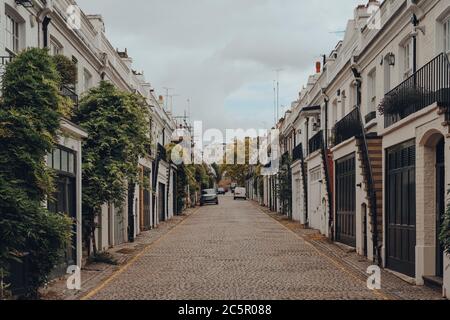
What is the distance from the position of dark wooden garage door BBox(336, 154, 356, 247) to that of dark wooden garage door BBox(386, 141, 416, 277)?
162 inches

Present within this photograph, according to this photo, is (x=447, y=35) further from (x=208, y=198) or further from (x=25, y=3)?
(x=208, y=198)

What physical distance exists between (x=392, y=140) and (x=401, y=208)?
1.73 meters

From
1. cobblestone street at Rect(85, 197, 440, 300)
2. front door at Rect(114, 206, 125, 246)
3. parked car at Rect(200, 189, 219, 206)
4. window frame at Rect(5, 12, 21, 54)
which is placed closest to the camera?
cobblestone street at Rect(85, 197, 440, 300)

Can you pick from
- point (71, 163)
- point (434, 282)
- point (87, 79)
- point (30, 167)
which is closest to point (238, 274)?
point (434, 282)

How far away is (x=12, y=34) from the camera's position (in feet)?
48.5

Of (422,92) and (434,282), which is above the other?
(422,92)

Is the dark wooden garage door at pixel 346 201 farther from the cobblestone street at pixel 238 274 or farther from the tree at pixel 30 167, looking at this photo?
the tree at pixel 30 167

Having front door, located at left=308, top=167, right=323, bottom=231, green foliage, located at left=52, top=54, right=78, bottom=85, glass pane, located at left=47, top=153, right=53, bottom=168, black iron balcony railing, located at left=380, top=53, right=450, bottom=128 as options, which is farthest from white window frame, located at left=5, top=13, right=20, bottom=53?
front door, located at left=308, top=167, right=323, bottom=231

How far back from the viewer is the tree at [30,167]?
35.9 feet

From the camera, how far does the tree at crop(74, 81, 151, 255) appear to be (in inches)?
720

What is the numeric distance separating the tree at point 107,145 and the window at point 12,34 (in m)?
3.96

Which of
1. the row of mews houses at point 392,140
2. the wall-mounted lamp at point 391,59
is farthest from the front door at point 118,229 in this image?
the wall-mounted lamp at point 391,59

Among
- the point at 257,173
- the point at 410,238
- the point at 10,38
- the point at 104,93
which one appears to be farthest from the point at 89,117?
the point at 257,173

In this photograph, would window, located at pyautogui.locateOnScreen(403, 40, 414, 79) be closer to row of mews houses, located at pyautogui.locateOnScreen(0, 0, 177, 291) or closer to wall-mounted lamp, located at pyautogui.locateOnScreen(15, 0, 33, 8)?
row of mews houses, located at pyautogui.locateOnScreen(0, 0, 177, 291)
